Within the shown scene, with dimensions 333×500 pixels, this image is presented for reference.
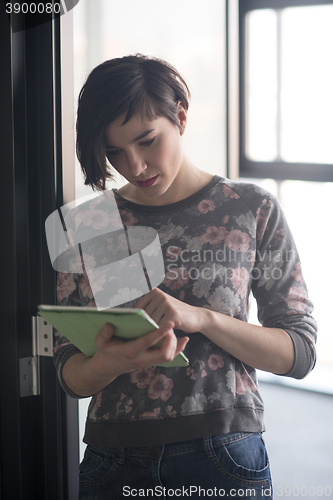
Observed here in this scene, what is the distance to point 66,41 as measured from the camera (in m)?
0.91

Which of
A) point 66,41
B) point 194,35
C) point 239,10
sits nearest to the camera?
point 66,41

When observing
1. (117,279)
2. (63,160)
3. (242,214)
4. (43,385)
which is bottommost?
(43,385)

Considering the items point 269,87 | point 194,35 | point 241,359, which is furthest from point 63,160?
point 269,87

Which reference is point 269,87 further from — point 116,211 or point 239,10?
point 116,211

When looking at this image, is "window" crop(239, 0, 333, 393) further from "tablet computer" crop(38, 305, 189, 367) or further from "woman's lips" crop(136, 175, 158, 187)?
"tablet computer" crop(38, 305, 189, 367)

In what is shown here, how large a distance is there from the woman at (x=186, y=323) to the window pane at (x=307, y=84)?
1.77 m

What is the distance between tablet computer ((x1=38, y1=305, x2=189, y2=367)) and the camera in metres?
0.54

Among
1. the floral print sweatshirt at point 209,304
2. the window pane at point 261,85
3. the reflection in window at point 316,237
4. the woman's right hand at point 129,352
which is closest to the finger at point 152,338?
the woman's right hand at point 129,352

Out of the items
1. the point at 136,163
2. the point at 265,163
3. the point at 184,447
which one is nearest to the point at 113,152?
the point at 136,163

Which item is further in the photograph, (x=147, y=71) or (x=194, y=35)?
(x=194, y=35)

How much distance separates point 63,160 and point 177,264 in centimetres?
30

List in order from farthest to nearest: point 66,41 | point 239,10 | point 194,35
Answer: point 239,10 → point 194,35 → point 66,41

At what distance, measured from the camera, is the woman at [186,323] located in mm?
775

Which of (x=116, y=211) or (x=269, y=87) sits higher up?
(x=269, y=87)
